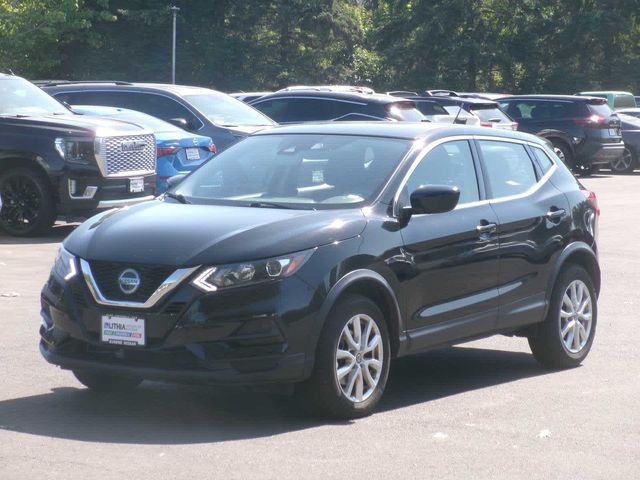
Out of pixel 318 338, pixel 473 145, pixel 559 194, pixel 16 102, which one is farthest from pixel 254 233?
pixel 16 102

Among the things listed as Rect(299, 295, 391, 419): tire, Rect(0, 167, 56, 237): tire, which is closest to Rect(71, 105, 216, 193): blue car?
Result: Rect(0, 167, 56, 237): tire

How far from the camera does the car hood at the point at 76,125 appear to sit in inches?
595

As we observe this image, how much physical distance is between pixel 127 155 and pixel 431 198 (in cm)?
881

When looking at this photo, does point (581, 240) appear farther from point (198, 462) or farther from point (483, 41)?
point (483, 41)

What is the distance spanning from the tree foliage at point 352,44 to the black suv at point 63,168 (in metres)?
43.6

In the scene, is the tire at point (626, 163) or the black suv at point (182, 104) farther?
the tire at point (626, 163)

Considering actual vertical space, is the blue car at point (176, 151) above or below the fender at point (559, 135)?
above

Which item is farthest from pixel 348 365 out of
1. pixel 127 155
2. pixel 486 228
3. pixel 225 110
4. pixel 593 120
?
pixel 593 120

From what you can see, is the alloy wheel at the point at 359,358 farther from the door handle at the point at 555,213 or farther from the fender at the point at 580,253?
Result: the door handle at the point at 555,213

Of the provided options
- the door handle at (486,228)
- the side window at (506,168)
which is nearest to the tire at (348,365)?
the door handle at (486,228)

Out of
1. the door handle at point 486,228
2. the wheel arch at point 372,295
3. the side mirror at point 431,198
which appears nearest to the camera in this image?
the wheel arch at point 372,295

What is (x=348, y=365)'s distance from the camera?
6.68 meters

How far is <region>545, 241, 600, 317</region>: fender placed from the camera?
830 cm

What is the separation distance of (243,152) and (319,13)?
53121 mm
